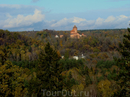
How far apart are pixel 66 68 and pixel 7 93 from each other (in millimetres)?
27353

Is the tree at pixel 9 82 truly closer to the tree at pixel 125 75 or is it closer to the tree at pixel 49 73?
the tree at pixel 49 73

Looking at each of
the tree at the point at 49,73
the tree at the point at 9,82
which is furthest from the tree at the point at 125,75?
the tree at the point at 9,82

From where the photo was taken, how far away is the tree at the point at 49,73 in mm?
11760

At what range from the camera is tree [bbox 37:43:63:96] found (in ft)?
38.6

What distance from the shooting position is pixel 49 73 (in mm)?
11992

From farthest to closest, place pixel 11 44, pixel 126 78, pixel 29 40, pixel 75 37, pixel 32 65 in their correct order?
pixel 75 37 < pixel 29 40 < pixel 11 44 < pixel 32 65 < pixel 126 78

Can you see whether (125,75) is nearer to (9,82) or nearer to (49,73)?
(49,73)

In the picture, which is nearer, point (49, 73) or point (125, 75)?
point (125, 75)

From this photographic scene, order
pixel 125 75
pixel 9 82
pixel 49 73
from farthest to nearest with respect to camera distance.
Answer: pixel 9 82, pixel 49 73, pixel 125 75

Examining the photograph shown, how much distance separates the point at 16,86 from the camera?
14023 millimetres

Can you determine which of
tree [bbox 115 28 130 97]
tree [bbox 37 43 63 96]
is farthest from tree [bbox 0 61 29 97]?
tree [bbox 115 28 130 97]

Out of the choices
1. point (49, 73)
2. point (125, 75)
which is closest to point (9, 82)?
point (49, 73)

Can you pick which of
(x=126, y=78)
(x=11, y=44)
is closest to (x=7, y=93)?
(x=126, y=78)

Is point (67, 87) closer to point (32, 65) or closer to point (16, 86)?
point (16, 86)
